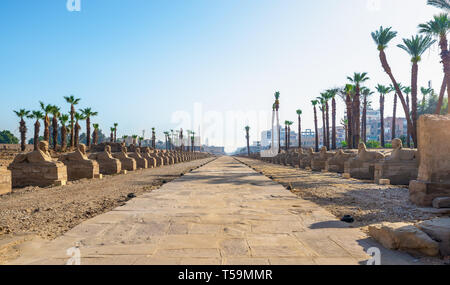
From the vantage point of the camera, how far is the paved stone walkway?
300 cm

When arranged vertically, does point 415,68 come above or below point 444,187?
above

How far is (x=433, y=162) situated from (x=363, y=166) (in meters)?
8.24

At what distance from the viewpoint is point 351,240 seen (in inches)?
142

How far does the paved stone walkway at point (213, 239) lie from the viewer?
9.86ft

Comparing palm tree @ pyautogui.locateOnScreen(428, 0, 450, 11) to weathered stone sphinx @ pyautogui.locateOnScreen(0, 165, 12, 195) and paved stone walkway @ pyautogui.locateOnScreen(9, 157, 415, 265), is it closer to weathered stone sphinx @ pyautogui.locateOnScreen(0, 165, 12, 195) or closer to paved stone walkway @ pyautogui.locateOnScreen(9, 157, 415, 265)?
paved stone walkway @ pyautogui.locateOnScreen(9, 157, 415, 265)

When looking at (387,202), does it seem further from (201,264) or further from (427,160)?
(201,264)

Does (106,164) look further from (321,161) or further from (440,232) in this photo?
(440,232)

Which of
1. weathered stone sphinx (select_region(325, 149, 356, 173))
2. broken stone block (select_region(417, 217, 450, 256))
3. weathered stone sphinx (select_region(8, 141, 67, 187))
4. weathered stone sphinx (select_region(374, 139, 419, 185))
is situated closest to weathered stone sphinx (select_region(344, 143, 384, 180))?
weathered stone sphinx (select_region(374, 139, 419, 185))

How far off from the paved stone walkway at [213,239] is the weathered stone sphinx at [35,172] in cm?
706

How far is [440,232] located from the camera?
3295mm

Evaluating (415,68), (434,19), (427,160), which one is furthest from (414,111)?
(427,160)

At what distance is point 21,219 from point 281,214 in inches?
177

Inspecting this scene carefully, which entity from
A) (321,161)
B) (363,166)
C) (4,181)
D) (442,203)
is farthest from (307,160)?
(4,181)
